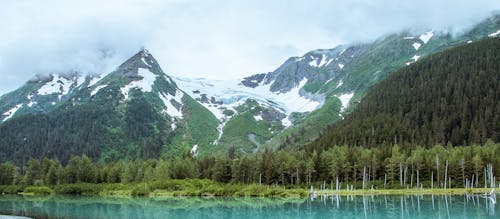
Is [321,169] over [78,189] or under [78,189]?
over

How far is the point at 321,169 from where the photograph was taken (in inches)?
6048

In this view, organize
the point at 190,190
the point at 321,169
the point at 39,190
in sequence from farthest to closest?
the point at 39,190 → the point at 321,169 → the point at 190,190

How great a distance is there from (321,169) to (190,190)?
36.5 metres

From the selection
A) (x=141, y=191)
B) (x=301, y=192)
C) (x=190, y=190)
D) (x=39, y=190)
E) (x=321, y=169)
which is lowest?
(x=39, y=190)

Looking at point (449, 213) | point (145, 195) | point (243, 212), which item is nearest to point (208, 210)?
point (243, 212)

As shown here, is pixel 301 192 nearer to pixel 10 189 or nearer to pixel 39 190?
pixel 39 190

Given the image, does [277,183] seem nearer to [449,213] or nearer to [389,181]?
[389,181]

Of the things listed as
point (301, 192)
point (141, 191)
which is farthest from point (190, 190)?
point (301, 192)

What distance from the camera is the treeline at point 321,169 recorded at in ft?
445

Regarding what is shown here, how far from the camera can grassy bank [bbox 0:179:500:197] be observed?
126188 millimetres

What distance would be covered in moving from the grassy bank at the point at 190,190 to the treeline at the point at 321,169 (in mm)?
7757

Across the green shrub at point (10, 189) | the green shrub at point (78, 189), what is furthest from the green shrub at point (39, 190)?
the green shrub at point (10, 189)

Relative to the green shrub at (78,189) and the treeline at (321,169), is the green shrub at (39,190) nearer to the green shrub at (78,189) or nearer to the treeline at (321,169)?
the green shrub at (78,189)

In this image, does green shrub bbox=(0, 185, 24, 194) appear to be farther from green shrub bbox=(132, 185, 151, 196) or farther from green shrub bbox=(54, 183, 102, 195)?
green shrub bbox=(132, 185, 151, 196)
